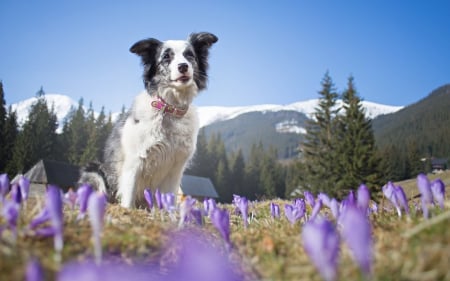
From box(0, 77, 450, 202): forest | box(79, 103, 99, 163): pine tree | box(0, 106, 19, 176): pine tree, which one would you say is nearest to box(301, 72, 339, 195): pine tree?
box(0, 77, 450, 202): forest

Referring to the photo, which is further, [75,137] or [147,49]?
[75,137]

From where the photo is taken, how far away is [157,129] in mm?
6629

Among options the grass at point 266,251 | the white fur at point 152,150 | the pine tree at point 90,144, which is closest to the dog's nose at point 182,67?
the white fur at point 152,150

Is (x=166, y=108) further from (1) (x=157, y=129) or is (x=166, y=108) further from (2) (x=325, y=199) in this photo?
(2) (x=325, y=199)

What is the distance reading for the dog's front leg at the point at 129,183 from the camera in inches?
255

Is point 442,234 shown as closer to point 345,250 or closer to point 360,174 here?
point 345,250

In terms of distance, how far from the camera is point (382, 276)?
141cm

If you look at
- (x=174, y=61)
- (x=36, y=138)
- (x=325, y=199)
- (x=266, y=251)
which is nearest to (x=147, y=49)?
(x=174, y=61)

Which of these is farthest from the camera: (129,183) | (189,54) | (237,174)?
(237,174)

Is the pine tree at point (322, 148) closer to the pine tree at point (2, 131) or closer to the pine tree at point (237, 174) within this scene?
the pine tree at point (237, 174)

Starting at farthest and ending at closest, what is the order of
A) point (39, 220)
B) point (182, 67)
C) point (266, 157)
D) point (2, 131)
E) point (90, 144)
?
point (266, 157) < point (90, 144) < point (2, 131) < point (182, 67) < point (39, 220)

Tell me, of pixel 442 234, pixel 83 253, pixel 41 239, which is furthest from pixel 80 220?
pixel 442 234

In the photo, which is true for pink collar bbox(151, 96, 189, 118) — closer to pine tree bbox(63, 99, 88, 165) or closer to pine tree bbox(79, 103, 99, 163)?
pine tree bbox(79, 103, 99, 163)

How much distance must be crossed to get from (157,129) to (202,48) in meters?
2.63
